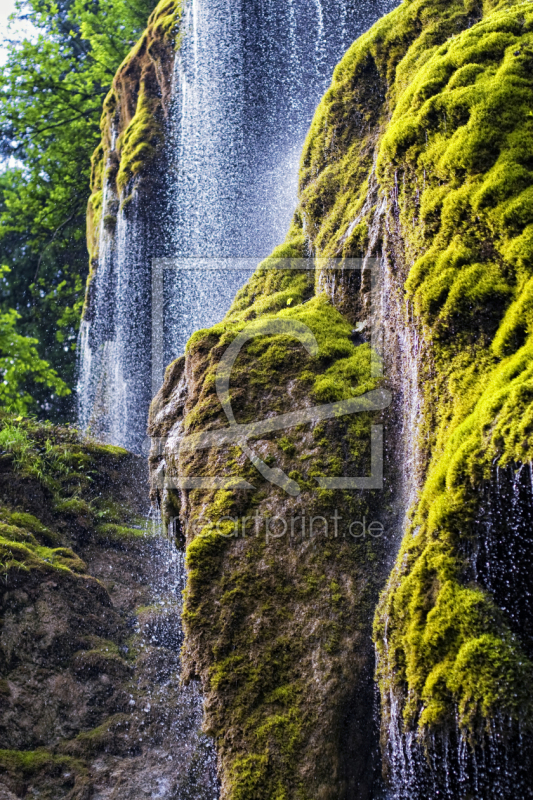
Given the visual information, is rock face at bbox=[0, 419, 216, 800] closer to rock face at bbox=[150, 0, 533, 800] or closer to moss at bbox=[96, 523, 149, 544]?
moss at bbox=[96, 523, 149, 544]

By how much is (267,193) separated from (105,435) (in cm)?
549

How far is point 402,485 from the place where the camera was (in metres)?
3.78

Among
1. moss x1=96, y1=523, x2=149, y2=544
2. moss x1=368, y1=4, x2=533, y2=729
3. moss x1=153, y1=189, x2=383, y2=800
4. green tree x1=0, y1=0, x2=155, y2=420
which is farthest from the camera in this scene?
green tree x1=0, y1=0, x2=155, y2=420

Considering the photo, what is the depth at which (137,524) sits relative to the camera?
8.12 m

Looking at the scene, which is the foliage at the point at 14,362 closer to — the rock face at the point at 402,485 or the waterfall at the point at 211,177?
the waterfall at the point at 211,177

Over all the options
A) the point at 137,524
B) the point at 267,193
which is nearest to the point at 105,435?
the point at 137,524

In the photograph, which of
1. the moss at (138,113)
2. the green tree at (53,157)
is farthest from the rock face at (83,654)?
the green tree at (53,157)

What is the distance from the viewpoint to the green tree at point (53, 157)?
1562 cm

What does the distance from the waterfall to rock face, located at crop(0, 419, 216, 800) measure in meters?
4.31

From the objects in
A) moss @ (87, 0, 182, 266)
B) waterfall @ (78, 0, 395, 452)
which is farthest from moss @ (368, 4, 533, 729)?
moss @ (87, 0, 182, 266)

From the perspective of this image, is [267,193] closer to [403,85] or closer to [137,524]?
[137,524]

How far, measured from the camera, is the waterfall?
38.4 feet

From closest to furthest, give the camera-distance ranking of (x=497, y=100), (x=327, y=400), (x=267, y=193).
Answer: (x=497, y=100) < (x=327, y=400) < (x=267, y=193)

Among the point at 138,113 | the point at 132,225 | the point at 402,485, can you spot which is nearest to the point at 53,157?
the point at 138,113
